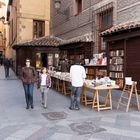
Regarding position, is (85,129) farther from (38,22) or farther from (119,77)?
(38,22)

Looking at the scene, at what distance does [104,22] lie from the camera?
1642 cm

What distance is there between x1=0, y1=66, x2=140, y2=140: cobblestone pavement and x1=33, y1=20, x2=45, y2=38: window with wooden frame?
18462mm

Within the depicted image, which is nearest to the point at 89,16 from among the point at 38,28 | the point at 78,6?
the point at 78,6

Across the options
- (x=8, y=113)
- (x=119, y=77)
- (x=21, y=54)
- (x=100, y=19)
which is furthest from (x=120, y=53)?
(x=21, y=54)

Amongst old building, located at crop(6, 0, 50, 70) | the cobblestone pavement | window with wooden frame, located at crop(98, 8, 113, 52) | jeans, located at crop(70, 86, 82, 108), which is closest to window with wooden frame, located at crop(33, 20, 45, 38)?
old building, located at crop(6, 0, 50, 70)

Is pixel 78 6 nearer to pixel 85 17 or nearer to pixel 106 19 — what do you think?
pixel 85 17

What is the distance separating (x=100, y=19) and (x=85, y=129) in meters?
10.4

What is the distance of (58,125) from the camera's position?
25.4 feet

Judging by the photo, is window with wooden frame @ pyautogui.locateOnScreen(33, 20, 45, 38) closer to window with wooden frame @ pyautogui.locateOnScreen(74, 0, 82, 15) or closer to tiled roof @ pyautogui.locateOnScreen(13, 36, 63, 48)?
tiled roof @ pyautogui.locateOnScreen(13, 36, 63, 48)

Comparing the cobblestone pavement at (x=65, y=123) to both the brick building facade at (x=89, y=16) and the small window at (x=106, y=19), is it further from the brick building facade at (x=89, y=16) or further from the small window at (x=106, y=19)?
the small window at (x=106, y=19)

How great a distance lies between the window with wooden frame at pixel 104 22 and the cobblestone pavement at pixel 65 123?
624cm

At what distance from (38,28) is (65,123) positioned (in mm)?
21767

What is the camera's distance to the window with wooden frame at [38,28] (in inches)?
1123

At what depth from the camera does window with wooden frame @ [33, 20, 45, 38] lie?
28516 mm
